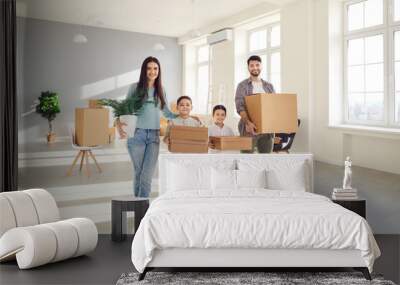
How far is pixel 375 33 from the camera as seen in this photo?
726 cm

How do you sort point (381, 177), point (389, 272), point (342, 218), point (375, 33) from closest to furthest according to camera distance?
point (342, 218)
point (389, 272)
point (381, 177)
point (375, 33)

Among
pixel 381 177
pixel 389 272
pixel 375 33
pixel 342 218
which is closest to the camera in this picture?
pixel 342 218

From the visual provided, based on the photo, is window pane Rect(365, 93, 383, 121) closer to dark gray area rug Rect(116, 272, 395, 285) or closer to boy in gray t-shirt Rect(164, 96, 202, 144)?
boy in gray t-shirt Rect(164, 96, 202, 144)

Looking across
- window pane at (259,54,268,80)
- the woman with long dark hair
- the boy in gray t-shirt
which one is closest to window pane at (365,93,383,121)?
window pane at (259,54,268,80)

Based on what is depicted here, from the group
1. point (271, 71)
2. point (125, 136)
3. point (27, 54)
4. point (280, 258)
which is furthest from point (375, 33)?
point (27, 54)

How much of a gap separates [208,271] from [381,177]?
2858 mm

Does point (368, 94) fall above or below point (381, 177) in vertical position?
above

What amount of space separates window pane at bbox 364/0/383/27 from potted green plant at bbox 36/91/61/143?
387 centimetres

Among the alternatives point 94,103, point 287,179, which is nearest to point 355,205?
point 287,179

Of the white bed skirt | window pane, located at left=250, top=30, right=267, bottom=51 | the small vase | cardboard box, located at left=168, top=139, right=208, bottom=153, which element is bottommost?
the white bed skirt

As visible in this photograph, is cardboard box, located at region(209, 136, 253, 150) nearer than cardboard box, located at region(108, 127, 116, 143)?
Yes

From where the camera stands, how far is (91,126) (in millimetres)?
7055

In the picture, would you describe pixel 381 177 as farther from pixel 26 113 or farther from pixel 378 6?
pixel 26 113

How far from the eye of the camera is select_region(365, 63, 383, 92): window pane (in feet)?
23.7
